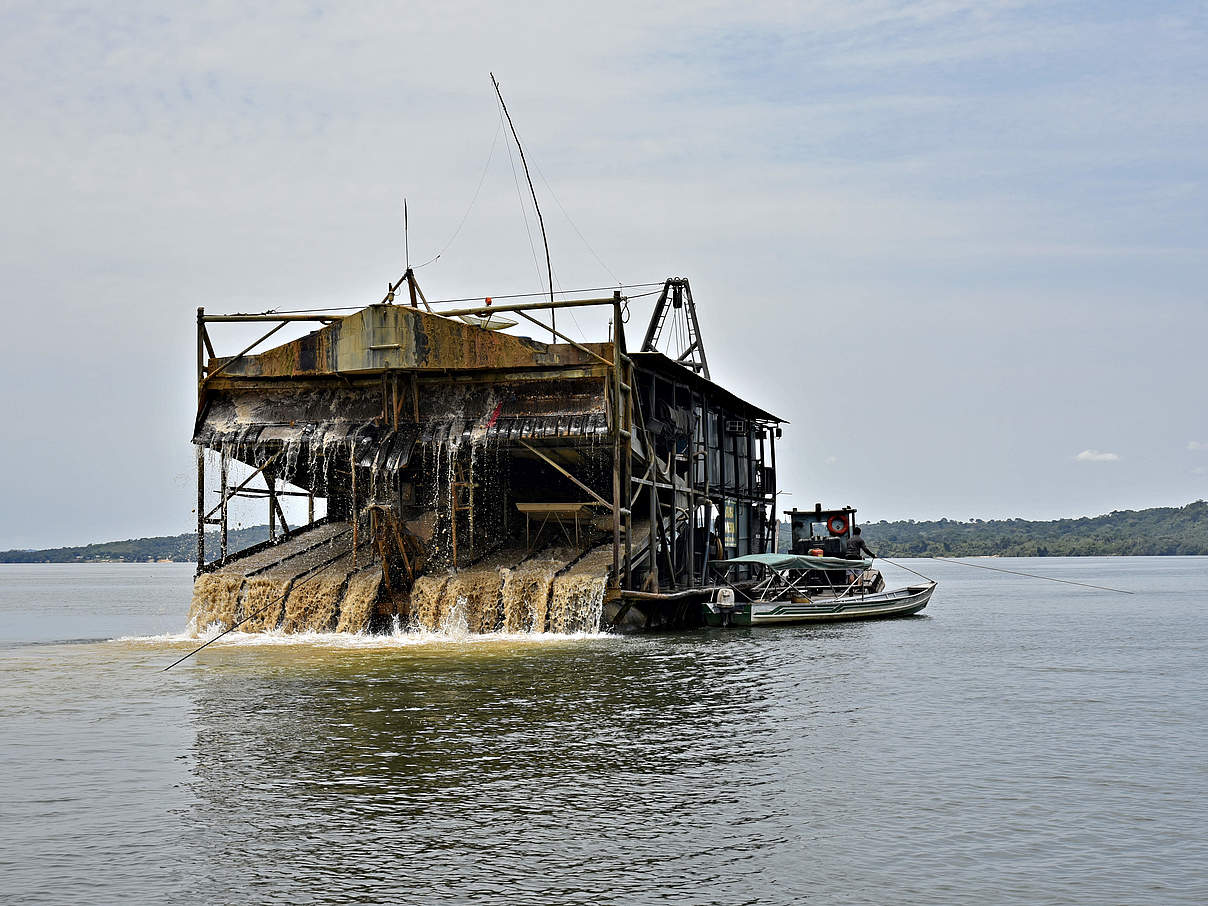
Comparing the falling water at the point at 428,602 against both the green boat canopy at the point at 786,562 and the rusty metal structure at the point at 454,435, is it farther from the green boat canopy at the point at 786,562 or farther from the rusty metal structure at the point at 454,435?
the green boat canopy at the point at 786,562

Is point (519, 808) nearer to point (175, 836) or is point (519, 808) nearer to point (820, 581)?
point (175, 836)

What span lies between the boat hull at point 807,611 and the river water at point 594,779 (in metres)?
8.27

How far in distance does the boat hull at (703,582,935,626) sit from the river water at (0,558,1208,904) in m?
8.27

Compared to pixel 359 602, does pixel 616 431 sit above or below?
above

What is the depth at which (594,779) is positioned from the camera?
1531 centimetres

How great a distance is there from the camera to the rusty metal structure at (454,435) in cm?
3231

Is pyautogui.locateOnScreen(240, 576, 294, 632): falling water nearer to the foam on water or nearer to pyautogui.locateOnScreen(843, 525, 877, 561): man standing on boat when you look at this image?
the foam on water

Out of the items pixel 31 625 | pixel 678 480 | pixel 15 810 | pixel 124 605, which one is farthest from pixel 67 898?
pixel 124 605

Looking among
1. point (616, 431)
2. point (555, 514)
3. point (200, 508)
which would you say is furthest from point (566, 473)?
point (200, 508)

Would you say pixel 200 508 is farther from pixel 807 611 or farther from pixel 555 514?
pixel 807 611

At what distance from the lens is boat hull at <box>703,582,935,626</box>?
38594 mm

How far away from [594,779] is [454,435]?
1802 cm

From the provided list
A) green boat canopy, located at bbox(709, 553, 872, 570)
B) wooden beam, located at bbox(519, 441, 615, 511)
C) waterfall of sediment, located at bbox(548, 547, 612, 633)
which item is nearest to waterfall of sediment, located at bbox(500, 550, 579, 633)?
waterfall of sediment, located at bbox(548, 547, 612, 633)

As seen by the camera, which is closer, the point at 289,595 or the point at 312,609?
the point at 312,609
